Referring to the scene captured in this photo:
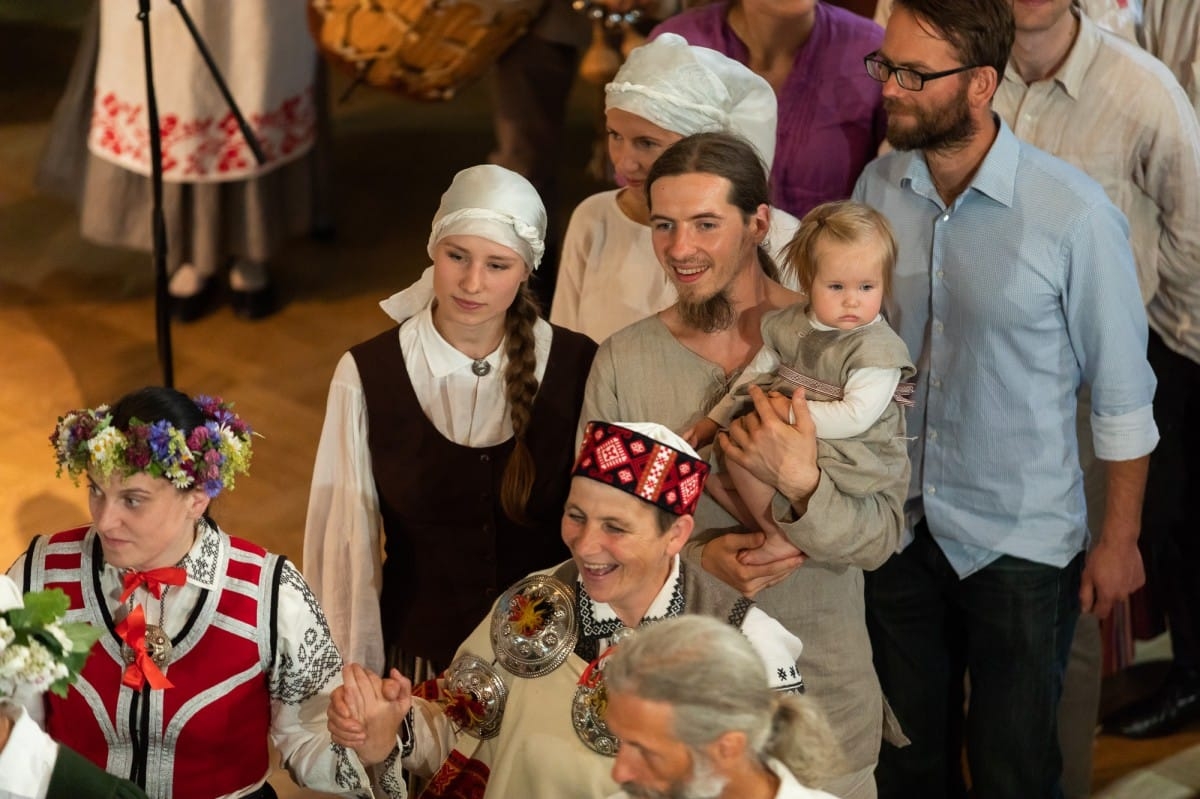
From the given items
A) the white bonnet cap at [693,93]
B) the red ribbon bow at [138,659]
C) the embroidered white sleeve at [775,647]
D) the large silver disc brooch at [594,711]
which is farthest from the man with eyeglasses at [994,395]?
the red ribbon bow at [138,659]

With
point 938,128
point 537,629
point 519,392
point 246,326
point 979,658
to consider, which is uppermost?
point 938,128

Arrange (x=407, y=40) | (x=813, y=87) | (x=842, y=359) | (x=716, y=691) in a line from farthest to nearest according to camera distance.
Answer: (x=407, y=40)
(x=813, y=87)
(x=842, y=359)
(x=716, y=691)

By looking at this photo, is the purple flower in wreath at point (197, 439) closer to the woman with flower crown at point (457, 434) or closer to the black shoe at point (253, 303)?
the woman with flower crown at point (457, 434)

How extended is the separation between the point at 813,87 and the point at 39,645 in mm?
2155

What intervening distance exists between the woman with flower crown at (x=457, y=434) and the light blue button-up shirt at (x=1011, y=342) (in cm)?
67

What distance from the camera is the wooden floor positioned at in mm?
4762

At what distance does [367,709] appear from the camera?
2.66 m

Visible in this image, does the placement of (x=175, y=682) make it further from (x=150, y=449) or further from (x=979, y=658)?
(x=979, y=658)

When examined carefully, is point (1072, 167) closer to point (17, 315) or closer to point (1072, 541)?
point (1072, 541)

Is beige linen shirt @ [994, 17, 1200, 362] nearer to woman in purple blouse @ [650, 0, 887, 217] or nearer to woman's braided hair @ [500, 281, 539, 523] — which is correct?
woman in purple blouse @ [650, 0, 887, 217]

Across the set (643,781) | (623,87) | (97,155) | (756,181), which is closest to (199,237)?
(97,155)

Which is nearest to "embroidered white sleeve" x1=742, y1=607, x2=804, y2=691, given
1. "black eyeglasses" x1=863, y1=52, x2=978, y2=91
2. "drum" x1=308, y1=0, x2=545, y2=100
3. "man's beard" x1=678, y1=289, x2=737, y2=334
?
"man's beard" x1=678, y1=289, x2=737, y2=334

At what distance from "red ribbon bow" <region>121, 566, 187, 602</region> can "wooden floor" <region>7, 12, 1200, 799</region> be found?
1384mm

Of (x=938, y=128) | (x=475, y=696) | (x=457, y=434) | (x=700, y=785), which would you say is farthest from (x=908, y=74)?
(x=700, y=785)
